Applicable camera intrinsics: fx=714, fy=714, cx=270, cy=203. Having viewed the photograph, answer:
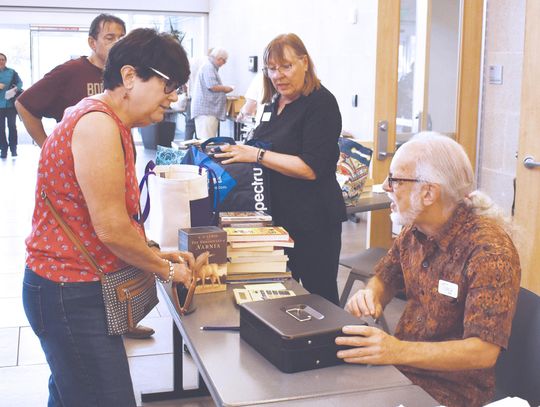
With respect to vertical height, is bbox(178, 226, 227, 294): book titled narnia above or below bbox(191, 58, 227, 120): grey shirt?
below

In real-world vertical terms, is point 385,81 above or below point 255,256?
above

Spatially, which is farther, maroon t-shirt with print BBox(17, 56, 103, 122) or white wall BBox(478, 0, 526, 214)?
white wall BBox(478, 0, 526, 214)

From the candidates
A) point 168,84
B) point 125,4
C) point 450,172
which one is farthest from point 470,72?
point 125,4

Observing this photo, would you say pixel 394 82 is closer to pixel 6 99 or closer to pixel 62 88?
pixel 62 88

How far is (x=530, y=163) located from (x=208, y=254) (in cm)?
213

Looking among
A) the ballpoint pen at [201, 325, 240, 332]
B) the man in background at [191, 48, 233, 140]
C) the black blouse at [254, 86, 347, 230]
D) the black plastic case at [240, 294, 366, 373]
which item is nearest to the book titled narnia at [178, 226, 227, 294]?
the ballpoint pen at [201, 325, 240, 332]

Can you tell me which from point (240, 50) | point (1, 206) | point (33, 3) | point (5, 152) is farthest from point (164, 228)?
point (33, 3)

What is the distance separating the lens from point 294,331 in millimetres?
1648

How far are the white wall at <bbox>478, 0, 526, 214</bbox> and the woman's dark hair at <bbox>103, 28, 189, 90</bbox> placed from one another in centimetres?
345

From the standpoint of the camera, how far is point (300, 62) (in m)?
2.96

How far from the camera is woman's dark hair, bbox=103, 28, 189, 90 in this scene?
5.91 feet

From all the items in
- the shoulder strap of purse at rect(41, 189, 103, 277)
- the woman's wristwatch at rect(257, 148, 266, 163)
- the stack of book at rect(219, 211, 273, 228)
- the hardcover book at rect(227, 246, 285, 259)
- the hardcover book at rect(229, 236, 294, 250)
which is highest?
the woman's wristwatch at rect(257, 148, 266, 163)

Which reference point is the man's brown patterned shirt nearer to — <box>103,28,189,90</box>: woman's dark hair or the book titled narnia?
the book titled narnia

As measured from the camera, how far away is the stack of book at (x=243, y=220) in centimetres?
257
